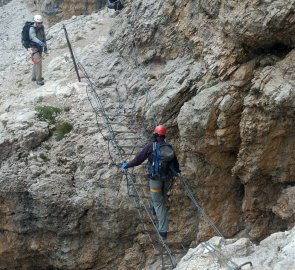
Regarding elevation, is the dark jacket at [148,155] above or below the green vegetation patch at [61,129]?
above

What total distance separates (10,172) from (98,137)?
2.56 m

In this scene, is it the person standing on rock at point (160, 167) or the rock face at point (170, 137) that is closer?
the rock face at point (170, 137)

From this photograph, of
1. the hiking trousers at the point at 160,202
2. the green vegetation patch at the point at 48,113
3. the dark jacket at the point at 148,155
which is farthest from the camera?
the green vegetation patch at the point at 48,113

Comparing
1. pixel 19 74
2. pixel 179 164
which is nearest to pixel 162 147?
pixel 179 164

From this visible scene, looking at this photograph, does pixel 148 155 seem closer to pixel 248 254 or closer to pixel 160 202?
pixel 160 202

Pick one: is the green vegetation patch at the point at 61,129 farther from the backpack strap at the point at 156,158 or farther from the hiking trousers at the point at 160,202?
the backpack strap at the point at 156,158

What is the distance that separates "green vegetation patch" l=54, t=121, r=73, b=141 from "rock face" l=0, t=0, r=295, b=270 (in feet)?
0.34

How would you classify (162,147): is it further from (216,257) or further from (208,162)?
(216,257)

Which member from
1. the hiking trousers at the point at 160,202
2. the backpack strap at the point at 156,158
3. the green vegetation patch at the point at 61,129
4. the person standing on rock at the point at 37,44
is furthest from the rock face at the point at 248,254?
the person standing on rock at the point at 37,44

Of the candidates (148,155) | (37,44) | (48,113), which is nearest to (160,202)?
(148,155)

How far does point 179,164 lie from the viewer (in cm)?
1302

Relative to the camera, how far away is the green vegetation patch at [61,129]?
14.4 metres

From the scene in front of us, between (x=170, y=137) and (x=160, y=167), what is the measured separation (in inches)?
77.4

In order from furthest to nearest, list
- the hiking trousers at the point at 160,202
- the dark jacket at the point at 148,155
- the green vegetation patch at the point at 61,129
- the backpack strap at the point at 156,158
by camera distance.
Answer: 1. the green vegetation patch at the point at 61,129
2. the hiking trousers at the point at 160,202
3. the dark jacket at the point at 148,155
4. the backpack strap at the point at 156,158
